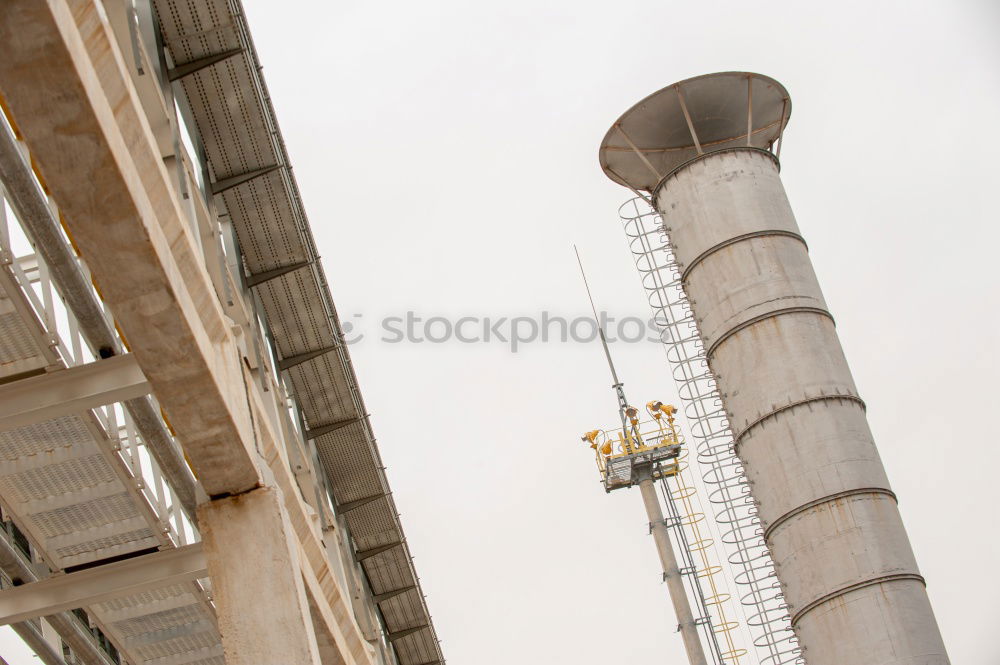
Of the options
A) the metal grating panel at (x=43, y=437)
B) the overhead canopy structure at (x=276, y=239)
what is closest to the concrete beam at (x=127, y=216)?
the metal grating panel at (x=43, y=437)

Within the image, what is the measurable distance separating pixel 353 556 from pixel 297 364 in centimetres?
539

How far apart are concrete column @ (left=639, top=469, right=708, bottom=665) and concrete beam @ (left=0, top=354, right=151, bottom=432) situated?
79.5 feet

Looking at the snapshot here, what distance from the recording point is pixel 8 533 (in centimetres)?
1145

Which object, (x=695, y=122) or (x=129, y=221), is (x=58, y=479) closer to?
(x=129, y=221)

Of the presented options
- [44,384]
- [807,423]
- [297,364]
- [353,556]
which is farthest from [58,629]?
[807,423]

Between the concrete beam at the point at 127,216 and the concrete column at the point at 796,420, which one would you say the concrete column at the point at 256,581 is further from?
the concrete column at the point at 796,420

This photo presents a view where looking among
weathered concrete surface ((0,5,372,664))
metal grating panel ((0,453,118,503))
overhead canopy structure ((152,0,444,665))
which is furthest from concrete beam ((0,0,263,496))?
overhead canopy structure ((152,0,444,665))

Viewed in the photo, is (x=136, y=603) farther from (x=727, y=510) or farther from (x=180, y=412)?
(x=727, y=510)

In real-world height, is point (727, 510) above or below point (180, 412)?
above

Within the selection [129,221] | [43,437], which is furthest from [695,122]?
[129,221]

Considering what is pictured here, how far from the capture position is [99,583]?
10352 millimetres

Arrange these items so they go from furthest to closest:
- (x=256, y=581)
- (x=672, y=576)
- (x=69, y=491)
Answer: (x=672, y=576)
(x=69, y=491)
(x=256, y=581)

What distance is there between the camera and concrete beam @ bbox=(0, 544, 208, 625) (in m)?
10.2

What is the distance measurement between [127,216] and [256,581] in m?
3.08
